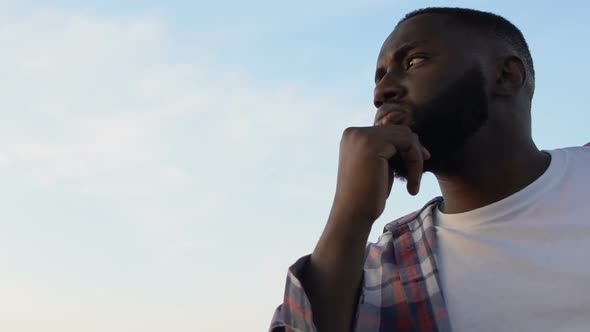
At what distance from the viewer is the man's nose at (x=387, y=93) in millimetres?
3117

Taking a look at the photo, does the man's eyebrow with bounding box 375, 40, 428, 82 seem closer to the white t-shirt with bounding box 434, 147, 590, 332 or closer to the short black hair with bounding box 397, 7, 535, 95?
the short black hair with bounding box 397, 7, 535, 95

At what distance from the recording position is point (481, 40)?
3395 millimetres

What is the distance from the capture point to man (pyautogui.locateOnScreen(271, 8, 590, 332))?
8.36ft

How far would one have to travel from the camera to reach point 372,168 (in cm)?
257

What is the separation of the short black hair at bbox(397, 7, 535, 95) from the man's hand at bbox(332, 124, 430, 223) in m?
0.99

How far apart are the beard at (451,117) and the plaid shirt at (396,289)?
0.98 ft

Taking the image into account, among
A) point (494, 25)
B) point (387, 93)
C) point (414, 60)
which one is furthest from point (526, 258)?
point (494, 25)

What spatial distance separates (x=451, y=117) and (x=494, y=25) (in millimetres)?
712

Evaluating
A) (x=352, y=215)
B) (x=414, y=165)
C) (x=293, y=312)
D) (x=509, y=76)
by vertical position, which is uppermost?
(x=509, y=76)

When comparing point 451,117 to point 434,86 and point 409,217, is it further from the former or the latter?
point 409,217

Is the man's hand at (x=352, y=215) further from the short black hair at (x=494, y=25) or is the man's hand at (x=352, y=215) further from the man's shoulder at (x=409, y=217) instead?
the short black hair at (x=494, y=25)

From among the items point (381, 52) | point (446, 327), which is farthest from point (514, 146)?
point (446, 327)

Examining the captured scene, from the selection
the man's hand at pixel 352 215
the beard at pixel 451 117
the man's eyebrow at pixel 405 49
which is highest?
the man's eyebrow at pixel 405 49

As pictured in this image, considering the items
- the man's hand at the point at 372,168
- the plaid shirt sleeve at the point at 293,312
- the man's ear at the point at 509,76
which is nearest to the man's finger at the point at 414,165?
the man's hand at the point at 372,168
